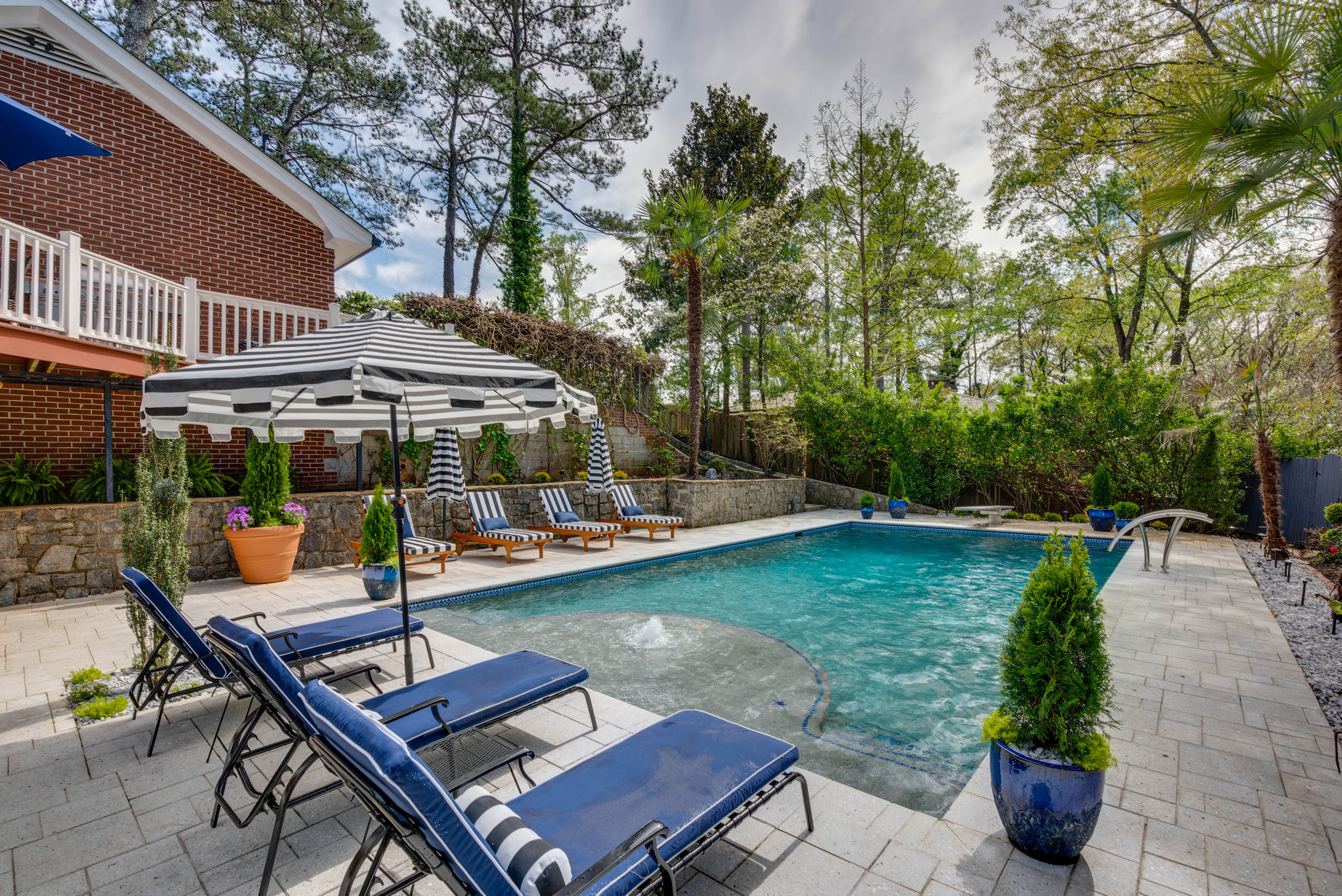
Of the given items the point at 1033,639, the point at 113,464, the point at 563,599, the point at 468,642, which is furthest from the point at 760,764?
the point at 113,464

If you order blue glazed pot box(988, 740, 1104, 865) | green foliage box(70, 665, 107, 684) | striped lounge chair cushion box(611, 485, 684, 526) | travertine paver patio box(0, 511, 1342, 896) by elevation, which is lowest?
travertine paver patio box(0, 511, 1342, 896)

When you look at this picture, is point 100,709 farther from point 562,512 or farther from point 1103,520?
point 1103,520

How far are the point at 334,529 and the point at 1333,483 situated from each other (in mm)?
17545

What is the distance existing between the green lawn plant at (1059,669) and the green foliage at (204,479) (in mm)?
9425

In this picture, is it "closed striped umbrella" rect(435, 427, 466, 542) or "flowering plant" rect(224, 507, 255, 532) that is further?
"closed striped umbrella" rect(435, 427, 466, 542)

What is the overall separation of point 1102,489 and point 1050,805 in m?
12.9

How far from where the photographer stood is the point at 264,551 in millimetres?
7289

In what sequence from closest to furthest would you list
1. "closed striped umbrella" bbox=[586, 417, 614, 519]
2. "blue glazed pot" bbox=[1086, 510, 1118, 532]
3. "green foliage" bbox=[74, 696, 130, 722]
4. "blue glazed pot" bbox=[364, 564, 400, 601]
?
"green foliage" bbox=[74, 696, 130, 722] < "blue glazed pot" bbox=[364, 564, 400, 601] < "closed striped umbrella" bbox=[586, 417, 614, 519] < "blue glazed pot" bbox=[1086, 510, 1118, 532]

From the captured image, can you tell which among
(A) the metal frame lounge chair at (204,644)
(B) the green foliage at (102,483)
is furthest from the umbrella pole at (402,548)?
(B) the green foliage at (102,483)

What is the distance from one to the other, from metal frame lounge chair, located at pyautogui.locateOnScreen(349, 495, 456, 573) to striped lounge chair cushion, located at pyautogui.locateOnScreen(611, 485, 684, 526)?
381 centimetres

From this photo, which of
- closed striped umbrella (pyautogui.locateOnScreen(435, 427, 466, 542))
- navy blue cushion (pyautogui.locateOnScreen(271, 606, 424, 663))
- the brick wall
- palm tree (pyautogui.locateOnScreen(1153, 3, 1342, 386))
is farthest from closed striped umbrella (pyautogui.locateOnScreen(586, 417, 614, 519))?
palm tree (pyautogui.locateOnScreen(1153, 3, 1342, 386))

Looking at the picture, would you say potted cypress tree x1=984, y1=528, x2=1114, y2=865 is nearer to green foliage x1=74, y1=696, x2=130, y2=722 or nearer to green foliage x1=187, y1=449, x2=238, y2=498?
green foliage x1=74, y1=696, x2=130, y2=722

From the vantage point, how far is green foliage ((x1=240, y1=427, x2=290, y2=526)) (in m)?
7.39

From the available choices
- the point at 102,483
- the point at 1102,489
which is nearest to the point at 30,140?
the point at 102,483
